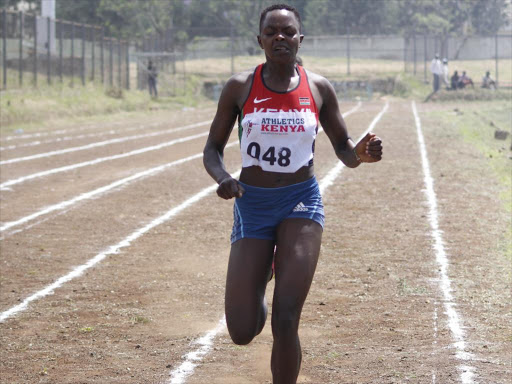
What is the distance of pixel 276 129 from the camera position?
4637 millimetres

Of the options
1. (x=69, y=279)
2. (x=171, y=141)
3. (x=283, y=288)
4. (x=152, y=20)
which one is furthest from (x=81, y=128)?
(x=152, y=20)

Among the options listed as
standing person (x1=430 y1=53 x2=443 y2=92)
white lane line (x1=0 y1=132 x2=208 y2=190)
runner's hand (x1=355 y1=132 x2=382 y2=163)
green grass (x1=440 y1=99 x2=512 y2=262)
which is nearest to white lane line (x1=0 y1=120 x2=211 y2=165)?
white lane line (x1=0 y1=132 x2=208 y2=190)

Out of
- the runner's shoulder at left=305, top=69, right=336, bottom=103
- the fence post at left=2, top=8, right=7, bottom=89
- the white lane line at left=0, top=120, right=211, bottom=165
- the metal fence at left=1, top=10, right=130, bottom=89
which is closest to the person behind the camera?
the runner's shoulder at left=305, top=69, right=336, bottom=103

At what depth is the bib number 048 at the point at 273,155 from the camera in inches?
184

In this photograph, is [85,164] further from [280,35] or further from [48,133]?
[280,35]

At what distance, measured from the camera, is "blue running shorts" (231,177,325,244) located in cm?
470

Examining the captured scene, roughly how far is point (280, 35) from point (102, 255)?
5.09m

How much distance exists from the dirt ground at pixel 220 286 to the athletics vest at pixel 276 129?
149 centimetres

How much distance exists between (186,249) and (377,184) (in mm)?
5586

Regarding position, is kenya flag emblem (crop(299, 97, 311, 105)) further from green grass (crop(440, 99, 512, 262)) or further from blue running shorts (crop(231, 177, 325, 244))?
green grass (crop(440, 99, 512, 262))

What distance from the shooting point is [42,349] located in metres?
6.12

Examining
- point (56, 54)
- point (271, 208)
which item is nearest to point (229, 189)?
point (271, 208)

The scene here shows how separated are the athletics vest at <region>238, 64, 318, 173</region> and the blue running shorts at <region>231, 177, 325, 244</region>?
118 millimetres

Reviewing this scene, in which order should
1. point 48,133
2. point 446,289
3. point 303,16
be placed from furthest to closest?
1. point 303,16
2. point 48,133
3. point 446,289
